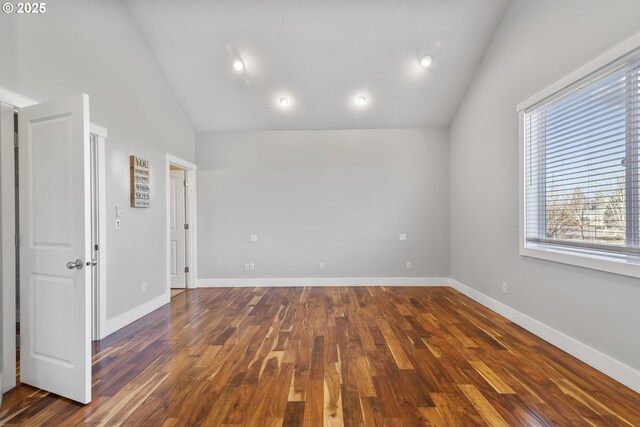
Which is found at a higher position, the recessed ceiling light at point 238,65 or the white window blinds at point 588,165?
the recessed ceiling light at point 238,65

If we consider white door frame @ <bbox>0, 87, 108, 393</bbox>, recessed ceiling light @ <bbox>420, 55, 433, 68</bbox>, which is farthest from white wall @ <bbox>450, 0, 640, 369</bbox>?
white door frame @ <bbox>0, 87, 108, 393</bbox>

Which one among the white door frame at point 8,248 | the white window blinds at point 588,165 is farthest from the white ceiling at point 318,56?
the white door frame at point 8,248

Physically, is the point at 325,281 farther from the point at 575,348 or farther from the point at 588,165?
the point at 588,165

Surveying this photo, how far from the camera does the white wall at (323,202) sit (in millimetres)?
5480

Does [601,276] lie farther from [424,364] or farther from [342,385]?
[342,385]

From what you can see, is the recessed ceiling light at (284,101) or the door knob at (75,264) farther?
the recessed ceiling light at (284,101)

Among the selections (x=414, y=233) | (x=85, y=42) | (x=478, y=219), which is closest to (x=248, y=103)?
(x=85, y=42)

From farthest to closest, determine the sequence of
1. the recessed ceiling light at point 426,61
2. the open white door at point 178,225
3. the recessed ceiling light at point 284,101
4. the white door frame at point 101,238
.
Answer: the open white door at point 178,225 → the recessed ceiling light at point 284,101 → the recessed ceiling light at point 426,61 → the white door frame at point 101,238

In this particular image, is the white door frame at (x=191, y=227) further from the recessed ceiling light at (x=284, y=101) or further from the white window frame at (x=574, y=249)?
the white window frame at (x=574, y=249)

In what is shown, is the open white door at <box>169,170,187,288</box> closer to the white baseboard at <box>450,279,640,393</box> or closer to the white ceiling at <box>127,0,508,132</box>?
the white ceiling at <box>127,0,508,132</box>

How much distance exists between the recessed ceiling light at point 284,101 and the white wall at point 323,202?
589 mm

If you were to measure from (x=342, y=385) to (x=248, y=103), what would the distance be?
4261 millimetres

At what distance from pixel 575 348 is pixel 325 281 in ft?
11.5

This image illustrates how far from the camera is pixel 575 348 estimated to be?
8.65 ft
